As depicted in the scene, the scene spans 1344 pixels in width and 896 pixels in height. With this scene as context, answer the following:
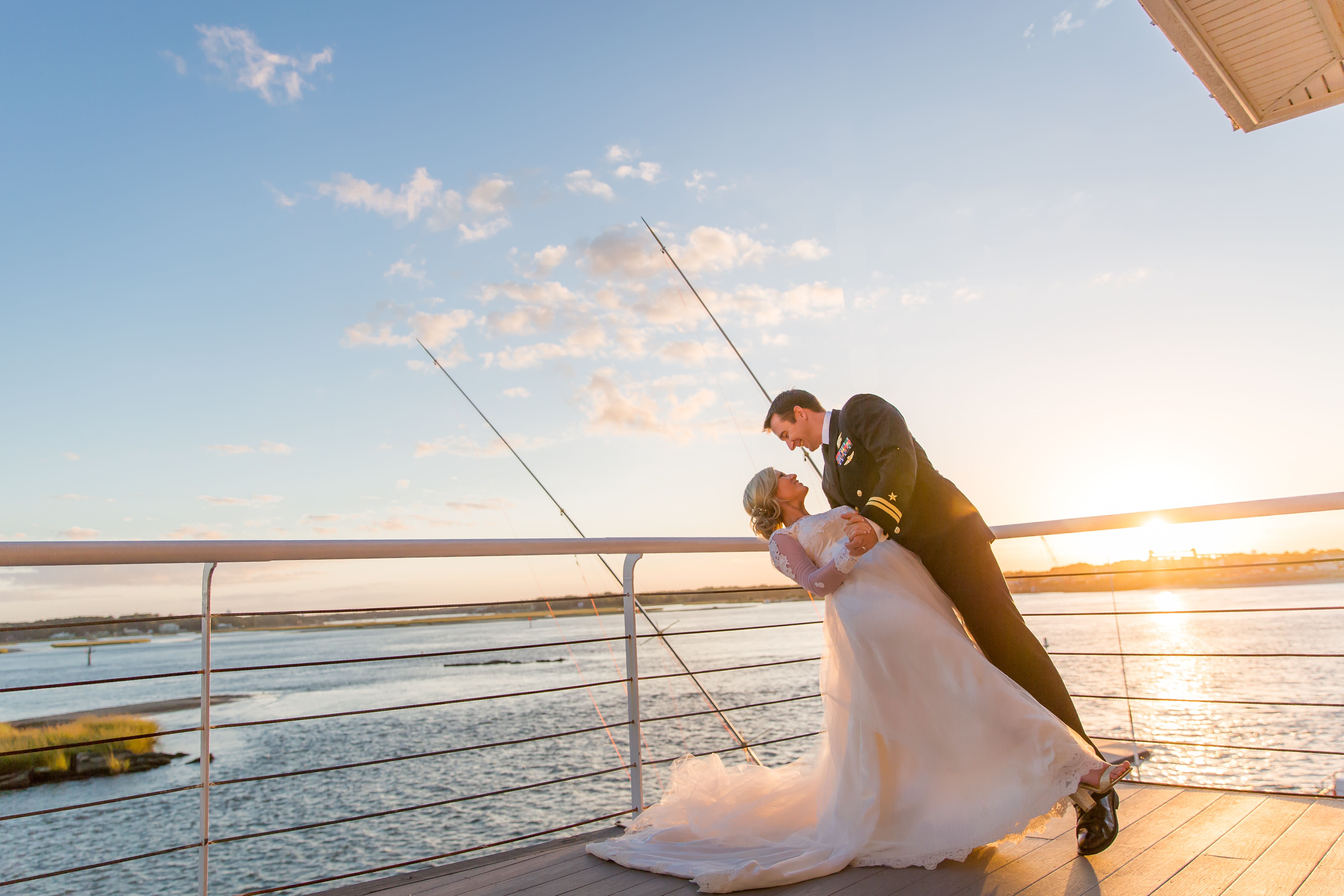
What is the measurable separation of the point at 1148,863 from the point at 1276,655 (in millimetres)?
662

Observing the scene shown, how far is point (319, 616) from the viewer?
2.18 meters

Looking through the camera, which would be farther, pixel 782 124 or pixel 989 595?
pixel 782 124

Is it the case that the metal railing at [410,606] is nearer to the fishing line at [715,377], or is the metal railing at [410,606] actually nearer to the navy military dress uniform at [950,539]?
the navy military dress uniform at [950,539]

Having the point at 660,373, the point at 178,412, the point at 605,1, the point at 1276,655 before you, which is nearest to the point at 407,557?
the point at 1276,655

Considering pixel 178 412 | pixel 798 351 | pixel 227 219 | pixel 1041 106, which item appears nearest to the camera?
pixel 798 351

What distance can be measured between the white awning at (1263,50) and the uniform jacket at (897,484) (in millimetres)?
2217

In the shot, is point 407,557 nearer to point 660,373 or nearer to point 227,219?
point 660,373

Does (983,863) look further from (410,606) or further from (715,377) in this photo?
(715,377)

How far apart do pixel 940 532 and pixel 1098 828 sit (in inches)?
31.4

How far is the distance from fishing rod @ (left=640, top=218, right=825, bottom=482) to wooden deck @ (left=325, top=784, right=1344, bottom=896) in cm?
172

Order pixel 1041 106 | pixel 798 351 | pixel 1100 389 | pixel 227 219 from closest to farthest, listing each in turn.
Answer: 1. pixel 798 351
2. pixel 1041 106
3. pixel 1100 389
4. pixel 227 219

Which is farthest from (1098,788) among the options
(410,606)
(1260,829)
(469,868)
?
(410,606)

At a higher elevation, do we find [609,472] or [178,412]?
[178,412]

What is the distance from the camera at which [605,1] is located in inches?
282
